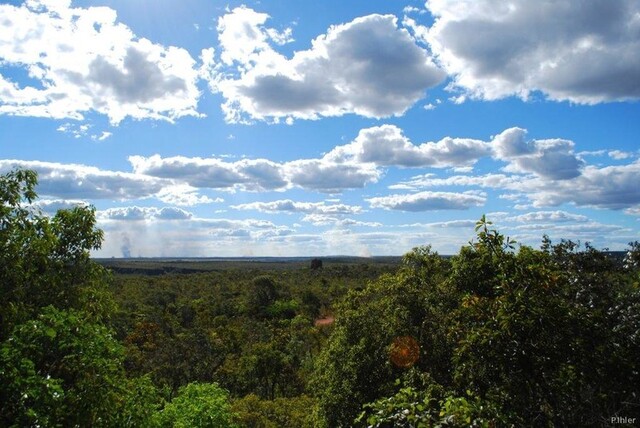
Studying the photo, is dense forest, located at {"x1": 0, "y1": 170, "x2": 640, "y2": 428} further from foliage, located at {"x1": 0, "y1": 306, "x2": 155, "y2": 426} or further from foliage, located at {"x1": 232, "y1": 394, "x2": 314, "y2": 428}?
foliage, located at {"x1": 232, "y1": 394, "x2": 314, "y2": 428}

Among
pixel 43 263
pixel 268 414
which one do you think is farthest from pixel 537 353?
pixel 268 414

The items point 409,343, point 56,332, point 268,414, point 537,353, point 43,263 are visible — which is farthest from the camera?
point 268,414

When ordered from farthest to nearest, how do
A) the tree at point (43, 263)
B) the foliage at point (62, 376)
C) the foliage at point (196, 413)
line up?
the foliage at point (196, 413) < the tree at point (43, 263) < the foliage at point (62, 376)

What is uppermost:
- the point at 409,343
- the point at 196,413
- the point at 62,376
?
the point at 62,376

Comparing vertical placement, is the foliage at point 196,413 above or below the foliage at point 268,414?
above

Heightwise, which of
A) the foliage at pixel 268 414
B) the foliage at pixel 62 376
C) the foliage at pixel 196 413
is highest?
the foliage at pixel 62 376

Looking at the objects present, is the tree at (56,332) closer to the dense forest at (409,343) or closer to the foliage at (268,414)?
the dense forest at (409,343)

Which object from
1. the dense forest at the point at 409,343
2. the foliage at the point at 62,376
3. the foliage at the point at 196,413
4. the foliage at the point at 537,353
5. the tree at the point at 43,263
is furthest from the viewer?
the foliage at the point at 196,413

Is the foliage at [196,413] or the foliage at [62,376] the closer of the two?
the foliage at [62,376]

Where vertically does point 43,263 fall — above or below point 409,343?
above

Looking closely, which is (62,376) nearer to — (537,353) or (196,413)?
(196,413)

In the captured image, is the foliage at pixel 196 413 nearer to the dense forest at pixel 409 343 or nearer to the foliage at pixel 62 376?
the dense forest at pixel 409 343

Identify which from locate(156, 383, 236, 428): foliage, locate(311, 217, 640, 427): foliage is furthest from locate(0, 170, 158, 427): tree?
locate(311, 217, 640, 427): foliage

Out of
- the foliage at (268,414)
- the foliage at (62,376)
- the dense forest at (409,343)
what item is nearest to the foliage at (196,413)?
the dense forest at (409,343)
